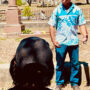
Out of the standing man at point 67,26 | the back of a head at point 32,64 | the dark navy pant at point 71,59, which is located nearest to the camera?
the back of a head at point 32,64

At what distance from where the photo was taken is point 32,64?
88 cm

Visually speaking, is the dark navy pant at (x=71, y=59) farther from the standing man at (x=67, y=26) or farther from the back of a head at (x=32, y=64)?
the back of a head at (x=32, y=64)

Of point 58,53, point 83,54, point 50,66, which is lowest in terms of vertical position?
point 83,54

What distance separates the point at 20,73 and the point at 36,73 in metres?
0.07

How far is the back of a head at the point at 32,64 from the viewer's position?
2.85 feet

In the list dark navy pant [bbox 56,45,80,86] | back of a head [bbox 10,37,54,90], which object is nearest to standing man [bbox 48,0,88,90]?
dark navy pant [bbox 56,45,80,86]

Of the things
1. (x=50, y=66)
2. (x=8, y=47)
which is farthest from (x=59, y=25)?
(x=8, y=47)

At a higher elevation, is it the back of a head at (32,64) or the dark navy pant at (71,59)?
the back of a head at (32,64)

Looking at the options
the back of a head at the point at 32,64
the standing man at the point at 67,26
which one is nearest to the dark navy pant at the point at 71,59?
the standing man at the point at 67,26

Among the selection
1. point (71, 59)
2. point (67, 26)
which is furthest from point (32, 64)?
point (71, 59)

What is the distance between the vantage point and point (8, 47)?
7.64m

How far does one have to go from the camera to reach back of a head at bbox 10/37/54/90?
2.85 feet

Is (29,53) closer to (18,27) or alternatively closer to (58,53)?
(58,53)

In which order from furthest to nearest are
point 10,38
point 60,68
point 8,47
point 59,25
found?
point 10,38, point 8,47, point 60,68, point 59,25
